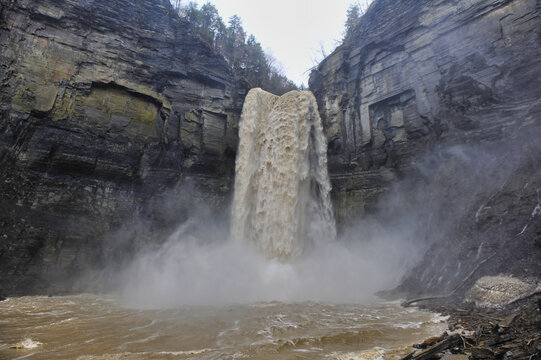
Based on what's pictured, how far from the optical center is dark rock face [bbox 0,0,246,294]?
11.8 meters

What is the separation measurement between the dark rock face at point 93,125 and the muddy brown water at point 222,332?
4.61 meters

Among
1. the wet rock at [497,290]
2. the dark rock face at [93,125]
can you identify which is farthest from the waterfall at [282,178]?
the wet rock at [497,290]

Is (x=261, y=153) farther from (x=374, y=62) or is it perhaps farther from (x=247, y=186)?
(x=374, y=62)

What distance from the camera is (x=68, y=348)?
4.50 metres

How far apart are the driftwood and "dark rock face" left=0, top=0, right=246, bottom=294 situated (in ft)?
39.9

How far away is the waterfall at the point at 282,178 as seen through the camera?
13.8 metres

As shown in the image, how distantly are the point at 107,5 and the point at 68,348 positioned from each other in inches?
603

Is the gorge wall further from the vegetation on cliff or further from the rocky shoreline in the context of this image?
the vegetation on cliff

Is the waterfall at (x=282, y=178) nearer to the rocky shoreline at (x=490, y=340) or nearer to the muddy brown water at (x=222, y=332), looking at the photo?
the muddy brown water at (x=222, y=332)

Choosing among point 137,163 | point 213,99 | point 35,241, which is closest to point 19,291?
point 35,241

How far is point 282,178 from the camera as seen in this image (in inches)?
562

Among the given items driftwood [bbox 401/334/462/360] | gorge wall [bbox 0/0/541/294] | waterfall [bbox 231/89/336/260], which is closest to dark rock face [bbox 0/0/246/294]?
gorge wall [bbox 0/0/541/294]

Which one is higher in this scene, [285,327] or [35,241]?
[35,241]

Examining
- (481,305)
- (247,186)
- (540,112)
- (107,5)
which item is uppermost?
(107,5)
